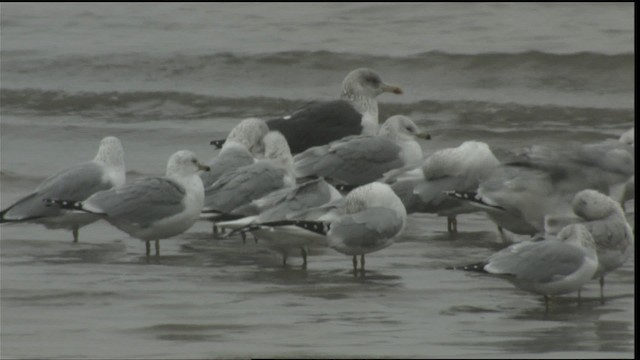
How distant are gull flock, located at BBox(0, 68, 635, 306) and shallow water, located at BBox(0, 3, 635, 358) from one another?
8.2 inches

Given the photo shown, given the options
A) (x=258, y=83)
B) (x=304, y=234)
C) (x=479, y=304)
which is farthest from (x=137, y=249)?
(x=258, y=83)

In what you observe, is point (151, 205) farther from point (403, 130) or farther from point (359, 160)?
point (403, 130)

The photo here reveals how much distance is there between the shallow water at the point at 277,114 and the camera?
8469 millimetres

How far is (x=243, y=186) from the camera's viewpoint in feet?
36.8

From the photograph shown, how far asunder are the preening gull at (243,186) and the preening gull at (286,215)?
188mm

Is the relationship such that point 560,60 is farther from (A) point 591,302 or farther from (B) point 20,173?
(A) point 591,302

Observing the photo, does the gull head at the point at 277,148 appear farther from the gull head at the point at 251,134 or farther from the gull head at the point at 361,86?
the gull head at the point at 361,86

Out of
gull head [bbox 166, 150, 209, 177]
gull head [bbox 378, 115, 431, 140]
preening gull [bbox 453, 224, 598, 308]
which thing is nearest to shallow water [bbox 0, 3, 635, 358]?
preening gull [bbox 453, 224, 598, 308]

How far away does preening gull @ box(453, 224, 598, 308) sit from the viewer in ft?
29.9

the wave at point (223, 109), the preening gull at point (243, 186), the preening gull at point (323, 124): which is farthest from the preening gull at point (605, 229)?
the wave at point (223, 109)

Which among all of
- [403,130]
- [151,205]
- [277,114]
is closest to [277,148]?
[403,130]

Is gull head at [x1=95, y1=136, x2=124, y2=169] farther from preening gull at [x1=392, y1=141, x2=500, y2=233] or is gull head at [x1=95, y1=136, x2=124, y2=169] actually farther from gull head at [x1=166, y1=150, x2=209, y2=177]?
preening gull at [x1=392, y1=141, x2=500, y2=233]

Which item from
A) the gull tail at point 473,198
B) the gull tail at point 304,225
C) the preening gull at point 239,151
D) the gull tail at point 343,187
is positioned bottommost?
the gull tail at point 343,187

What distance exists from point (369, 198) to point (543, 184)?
4.55 ft
